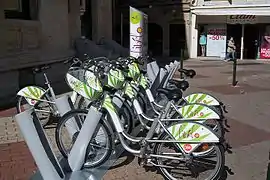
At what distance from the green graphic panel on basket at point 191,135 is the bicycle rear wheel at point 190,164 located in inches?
3.9

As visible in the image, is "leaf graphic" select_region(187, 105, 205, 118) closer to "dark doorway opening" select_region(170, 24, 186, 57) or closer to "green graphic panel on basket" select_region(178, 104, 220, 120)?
"green graphic panel on basket" select_region(178, 104, 220, 120)

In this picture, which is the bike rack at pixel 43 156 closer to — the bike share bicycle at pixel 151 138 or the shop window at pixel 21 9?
the bike share bicycle at pixel 151 138

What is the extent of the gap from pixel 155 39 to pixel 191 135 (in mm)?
25081

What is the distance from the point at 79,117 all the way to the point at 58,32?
9.37 metres

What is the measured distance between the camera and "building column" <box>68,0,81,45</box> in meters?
15.8

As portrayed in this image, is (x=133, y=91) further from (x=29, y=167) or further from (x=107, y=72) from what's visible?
(x=29, y=167)

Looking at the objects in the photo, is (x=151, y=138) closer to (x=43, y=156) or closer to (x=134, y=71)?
(x=43, y=156)

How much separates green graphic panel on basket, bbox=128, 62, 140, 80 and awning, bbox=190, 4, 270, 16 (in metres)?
19.0

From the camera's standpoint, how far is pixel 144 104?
5.71 meters

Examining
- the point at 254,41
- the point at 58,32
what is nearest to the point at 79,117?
the point at 58,32

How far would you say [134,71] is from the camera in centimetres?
626

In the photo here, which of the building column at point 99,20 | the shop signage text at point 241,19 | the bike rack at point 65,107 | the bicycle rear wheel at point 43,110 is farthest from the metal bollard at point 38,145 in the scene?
the shop signage text at point 241,19

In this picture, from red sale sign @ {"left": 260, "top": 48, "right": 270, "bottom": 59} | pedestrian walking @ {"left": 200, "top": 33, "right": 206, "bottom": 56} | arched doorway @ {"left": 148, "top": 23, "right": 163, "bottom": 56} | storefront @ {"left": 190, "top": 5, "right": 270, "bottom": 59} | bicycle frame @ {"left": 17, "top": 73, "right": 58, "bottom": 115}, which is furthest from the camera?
arched doorway @ {"left": 148, "top": 23, "right": 163, "bottom": 56}

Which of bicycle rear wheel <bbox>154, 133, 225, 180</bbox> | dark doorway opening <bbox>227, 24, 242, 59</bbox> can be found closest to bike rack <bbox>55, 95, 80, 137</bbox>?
bicycle rear wheel <bbox>154, 133, 225, 180</bbox>
